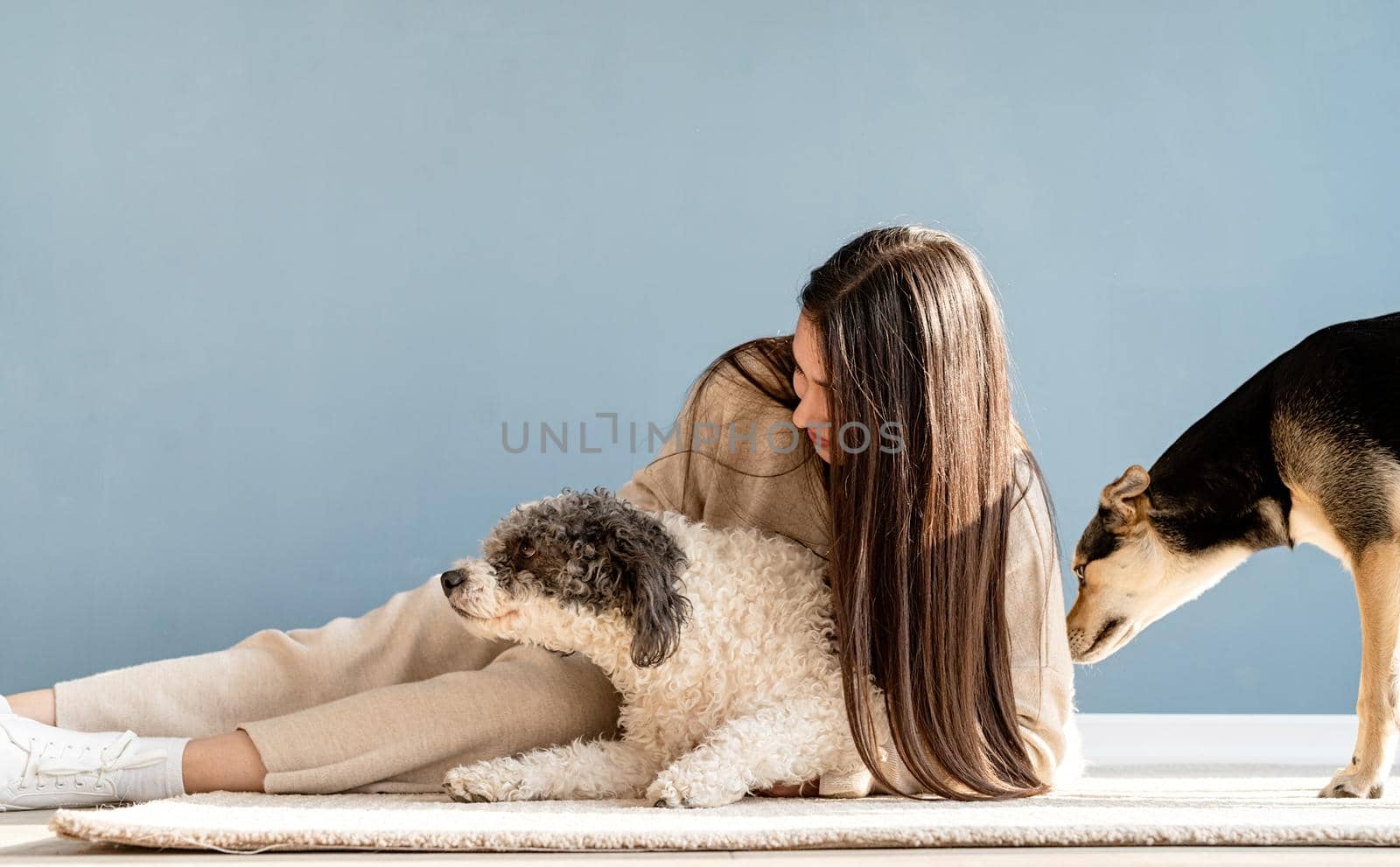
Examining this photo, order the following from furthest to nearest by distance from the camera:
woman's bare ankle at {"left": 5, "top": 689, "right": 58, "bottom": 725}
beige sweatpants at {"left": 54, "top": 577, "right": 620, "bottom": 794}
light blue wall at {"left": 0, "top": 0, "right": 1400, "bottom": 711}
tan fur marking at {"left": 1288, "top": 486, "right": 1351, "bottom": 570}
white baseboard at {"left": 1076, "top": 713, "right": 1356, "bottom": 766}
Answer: white baseboard at {"left": 1076, "top": 713, "right": 1356, "bottom": 766}
light blue wall at {"left": 0, "top": 0, "right": 1400, "bottom": 711}
tan fur marking at {"left": 1288, "top": 486, "right": 1351, "bottom": 570}
woman's bare ankle at {"left": 5, "top": 689, "right": 58, "bottom": 725}
beige sweatpants at {"left": 54, "top": 577, "right": 620, "bottom": 794}

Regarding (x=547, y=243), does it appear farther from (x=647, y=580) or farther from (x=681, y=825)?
(x=681, y=825)

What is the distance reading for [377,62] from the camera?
112 inches

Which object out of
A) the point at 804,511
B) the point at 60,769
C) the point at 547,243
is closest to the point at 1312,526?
the point at 804,511

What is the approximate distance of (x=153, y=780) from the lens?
180 cm

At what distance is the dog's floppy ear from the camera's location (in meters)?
1.71

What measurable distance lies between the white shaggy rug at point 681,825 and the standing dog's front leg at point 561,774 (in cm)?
4

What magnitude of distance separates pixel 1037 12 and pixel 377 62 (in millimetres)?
1618

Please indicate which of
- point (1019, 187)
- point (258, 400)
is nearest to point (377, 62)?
point (258, 400)

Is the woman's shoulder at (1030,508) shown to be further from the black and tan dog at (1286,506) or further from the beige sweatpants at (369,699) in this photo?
the beige sweatpants at (369,699)

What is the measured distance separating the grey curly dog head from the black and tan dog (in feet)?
3.68

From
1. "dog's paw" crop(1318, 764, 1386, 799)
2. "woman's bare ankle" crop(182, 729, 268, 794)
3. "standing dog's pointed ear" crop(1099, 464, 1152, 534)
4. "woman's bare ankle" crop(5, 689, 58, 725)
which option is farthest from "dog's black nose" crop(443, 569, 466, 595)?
"dog's paw" crop(1318, 764, 1386, 799)

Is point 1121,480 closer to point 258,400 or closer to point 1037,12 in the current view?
point 1037,12

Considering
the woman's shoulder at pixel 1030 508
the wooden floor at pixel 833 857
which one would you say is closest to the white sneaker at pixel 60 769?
the wooden floor at pixel 833 857

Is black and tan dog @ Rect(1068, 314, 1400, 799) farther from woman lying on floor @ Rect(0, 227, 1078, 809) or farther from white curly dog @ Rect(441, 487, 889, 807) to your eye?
white curly dog @ Rect(441, 487, 889, 807)
